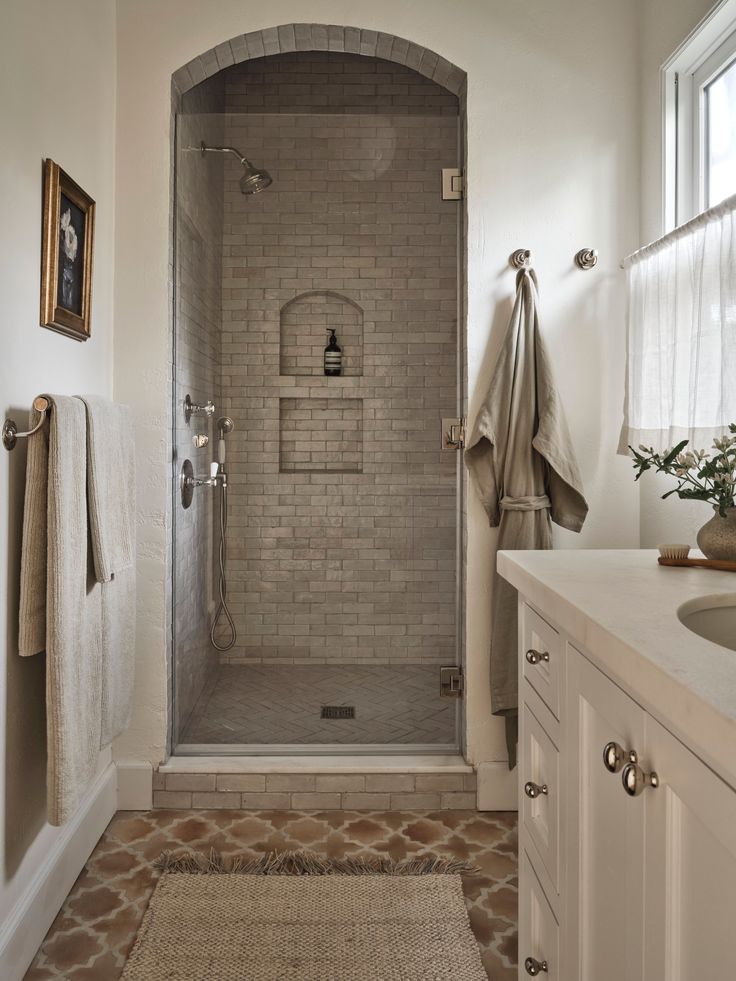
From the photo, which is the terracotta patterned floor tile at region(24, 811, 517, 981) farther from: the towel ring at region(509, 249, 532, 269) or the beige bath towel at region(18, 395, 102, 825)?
the towel ring at region(509, 249, 532, 269)

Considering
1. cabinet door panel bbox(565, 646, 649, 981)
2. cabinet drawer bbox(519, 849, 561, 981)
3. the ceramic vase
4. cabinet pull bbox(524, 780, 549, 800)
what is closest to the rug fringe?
cabinet drawer bbox(519, 849, 561, 981)

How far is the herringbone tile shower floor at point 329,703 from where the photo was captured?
7.94 feet

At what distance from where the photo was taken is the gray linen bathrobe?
87.9 inches

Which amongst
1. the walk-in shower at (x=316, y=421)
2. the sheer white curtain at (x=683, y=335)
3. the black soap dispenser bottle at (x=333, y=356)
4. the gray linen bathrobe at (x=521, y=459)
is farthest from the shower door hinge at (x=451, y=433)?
the sheer white curtain at (x=683, y=335)

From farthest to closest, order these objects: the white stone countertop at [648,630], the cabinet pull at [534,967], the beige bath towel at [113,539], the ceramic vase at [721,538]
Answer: the beige bath towel at [113,539] < the ceramic vase at [721,538] < the cabinet pull at [534,967] < the white stone countertop at [648,630]

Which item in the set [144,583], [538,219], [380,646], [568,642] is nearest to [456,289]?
[538,219]

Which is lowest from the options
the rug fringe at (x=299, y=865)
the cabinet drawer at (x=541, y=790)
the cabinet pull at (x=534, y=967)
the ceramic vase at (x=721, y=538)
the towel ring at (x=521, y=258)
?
the rug fringe at (x=299, y=865)

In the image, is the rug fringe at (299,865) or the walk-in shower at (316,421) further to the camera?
the walk-in shower at (316,421)

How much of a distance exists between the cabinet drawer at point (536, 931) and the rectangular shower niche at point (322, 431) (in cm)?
130

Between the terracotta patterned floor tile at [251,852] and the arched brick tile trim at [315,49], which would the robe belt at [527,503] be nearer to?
the terracotta patterned floor tile at [251,852]

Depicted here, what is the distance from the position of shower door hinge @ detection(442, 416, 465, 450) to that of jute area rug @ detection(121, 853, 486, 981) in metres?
1.20

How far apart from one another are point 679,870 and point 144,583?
6.13 ft

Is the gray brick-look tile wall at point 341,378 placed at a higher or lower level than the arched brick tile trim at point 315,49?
lower

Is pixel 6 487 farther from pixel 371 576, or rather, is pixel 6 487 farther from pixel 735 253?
pixel 735 253
